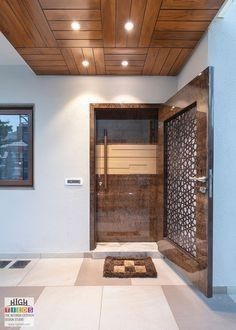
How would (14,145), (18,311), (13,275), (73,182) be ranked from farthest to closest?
(14,145), (73,182), (13,275), (18,311)

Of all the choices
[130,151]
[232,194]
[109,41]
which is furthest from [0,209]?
[232,194]

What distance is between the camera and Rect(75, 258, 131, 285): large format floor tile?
2.88m

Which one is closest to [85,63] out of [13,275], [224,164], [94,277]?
[224,164]

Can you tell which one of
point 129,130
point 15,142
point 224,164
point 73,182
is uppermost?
point 129,130

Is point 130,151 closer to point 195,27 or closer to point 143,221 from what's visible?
point 143,221

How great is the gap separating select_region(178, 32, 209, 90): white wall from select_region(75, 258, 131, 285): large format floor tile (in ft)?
7.62

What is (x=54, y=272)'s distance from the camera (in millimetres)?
3176

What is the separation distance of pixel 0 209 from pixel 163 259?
2240 mm

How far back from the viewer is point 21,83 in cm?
373

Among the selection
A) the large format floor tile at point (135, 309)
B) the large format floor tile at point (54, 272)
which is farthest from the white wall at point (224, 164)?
the large format floor tile at point (54, 272)

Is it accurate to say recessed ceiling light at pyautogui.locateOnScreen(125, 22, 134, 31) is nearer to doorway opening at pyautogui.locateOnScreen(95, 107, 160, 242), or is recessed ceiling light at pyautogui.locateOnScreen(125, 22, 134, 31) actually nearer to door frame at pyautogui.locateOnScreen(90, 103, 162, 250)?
door frame at pyautogui.locateOnScreen(90, 103, 162, 250)

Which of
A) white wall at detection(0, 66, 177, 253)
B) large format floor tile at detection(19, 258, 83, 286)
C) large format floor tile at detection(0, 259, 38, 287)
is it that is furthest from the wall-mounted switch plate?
large format floor tile at detection(0, 259, 38, 287)

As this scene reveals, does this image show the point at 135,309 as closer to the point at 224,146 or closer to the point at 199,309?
the point at 199,309

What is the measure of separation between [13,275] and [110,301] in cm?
126
